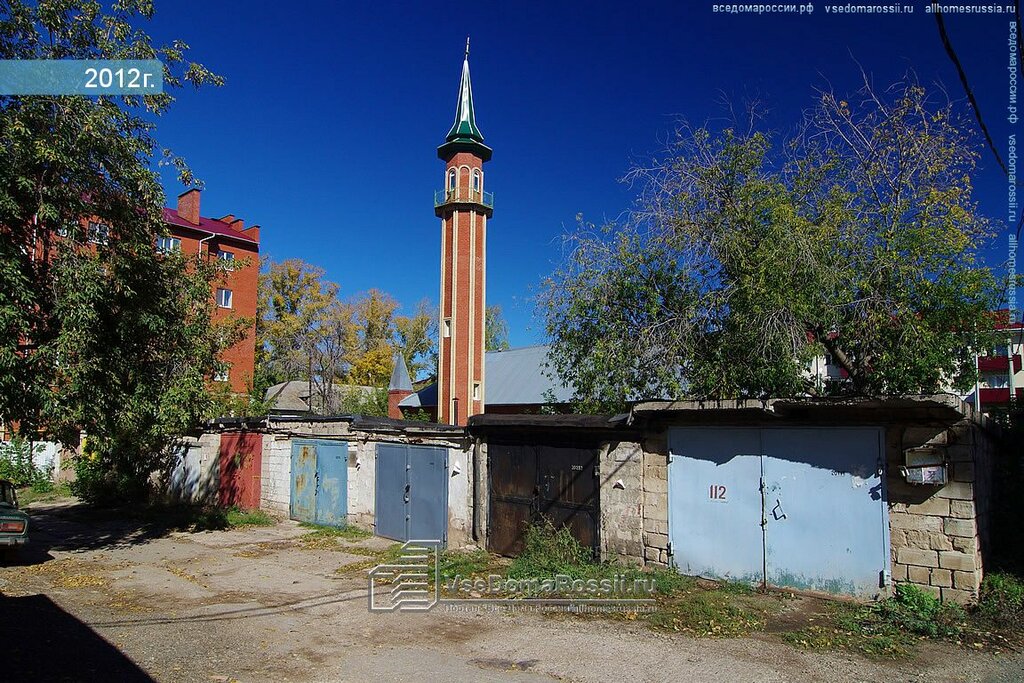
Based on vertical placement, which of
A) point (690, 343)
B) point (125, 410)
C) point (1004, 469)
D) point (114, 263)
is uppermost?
point (114, 263)

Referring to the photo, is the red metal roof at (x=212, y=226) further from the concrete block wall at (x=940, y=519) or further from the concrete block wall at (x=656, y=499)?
the concrete block wall at (x=940, y=519)

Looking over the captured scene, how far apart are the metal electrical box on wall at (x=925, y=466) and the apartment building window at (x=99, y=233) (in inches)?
522

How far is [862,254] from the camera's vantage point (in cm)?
1266

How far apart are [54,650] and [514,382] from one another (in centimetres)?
2942

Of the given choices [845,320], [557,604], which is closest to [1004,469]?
[845,320]

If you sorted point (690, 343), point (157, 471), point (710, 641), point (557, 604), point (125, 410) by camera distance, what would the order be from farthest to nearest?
point (157, 471) → point (690, 343) → point (125, 410) → point (557, 604) → point (710, 641)

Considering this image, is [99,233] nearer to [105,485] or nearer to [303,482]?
[303,482]

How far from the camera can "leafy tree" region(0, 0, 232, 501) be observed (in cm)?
1045

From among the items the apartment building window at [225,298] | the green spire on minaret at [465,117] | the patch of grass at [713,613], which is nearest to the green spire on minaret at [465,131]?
the green spire on minaret at [465,117]

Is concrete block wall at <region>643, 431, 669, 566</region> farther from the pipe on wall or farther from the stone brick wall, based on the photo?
the pipe on wall

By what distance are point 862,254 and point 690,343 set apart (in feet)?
12.0

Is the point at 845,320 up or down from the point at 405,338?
down

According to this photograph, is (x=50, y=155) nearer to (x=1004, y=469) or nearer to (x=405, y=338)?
(x=1004, y=469)

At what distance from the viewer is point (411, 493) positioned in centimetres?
1327
